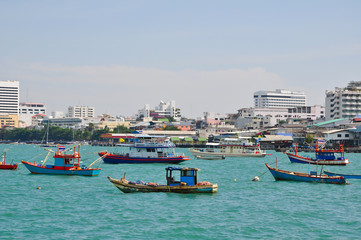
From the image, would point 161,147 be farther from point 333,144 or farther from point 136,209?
point 333,144

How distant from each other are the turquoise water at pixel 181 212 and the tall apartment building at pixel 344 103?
119392mm

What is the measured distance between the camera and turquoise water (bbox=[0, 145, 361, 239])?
A: 93.4 feet

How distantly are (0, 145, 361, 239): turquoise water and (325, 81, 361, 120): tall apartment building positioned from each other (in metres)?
119

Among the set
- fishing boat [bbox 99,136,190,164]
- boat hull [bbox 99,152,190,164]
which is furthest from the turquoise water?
fishing boat [bbox 99,136,190,164]

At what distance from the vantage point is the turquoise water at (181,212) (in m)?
28.5

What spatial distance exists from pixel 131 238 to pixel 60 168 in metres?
29.2

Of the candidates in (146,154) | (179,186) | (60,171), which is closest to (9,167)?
(60,171)

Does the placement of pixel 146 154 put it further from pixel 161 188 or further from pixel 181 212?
pixel 181 212

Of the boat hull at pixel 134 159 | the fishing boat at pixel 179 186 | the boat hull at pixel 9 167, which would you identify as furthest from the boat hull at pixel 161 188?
the boat hull at pixel 134 159

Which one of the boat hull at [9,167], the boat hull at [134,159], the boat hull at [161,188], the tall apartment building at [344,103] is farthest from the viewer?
the tall apartment building at [344,103]

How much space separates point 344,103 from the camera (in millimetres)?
162750

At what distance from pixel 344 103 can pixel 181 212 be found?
138345 mm

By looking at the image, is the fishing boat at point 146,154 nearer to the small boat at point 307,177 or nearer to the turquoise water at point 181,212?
the small boat at point 307,177

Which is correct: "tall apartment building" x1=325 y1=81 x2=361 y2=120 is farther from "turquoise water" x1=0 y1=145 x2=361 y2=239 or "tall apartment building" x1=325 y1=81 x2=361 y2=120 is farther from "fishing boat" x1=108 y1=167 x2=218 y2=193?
"fishing boat" x1=108 y1=167 x2=218 y2=193
